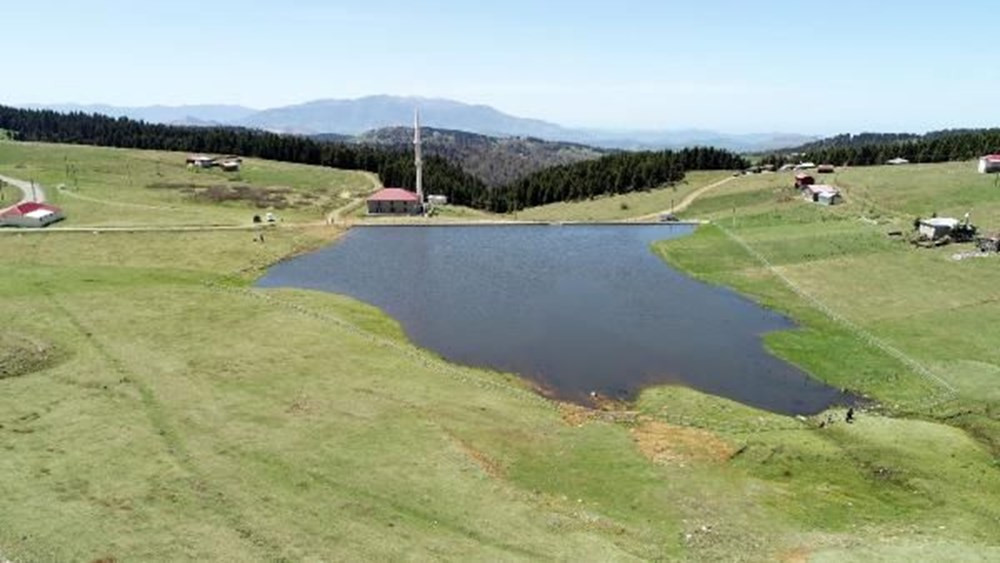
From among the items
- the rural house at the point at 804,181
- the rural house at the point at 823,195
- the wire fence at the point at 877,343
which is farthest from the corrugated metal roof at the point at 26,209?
the rural house at the point at 804,181

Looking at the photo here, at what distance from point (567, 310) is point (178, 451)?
4310 centimetres

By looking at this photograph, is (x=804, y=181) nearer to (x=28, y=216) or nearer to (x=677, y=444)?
(x=677, y=444)

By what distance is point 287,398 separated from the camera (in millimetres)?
45531

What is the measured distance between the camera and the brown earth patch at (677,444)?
1629 inches

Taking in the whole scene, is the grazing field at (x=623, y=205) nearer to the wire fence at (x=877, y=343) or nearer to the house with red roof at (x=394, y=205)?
the house with red roof at (x=394, y=205)

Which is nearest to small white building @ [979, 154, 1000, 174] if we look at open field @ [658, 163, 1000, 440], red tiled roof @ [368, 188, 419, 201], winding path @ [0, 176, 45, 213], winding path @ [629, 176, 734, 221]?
open field @ [658, 163, 1000, 440]

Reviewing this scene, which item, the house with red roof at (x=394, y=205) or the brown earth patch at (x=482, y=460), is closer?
the brown earth patch at (x=482, y=460)

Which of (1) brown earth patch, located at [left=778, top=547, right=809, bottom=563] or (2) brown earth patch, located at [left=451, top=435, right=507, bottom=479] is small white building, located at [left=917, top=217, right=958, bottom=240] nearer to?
(1) brown earth patch, located at [left=778, top=547, right=809, bottom=563]

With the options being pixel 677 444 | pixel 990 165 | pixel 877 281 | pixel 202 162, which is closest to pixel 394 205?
pixel 202 162

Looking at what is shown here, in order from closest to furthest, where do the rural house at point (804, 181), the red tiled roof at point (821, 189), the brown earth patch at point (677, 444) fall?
the brown earth patch at point (677, 444) < the red tiled roof at point (821, 189) < the rural house at point (804, 181)

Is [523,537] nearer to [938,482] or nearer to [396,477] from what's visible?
[396,477]

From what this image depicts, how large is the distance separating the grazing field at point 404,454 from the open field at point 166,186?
2026 inches

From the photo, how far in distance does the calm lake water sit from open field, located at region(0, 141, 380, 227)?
26550 millimetres

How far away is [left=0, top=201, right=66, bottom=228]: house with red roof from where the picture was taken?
325 ft
